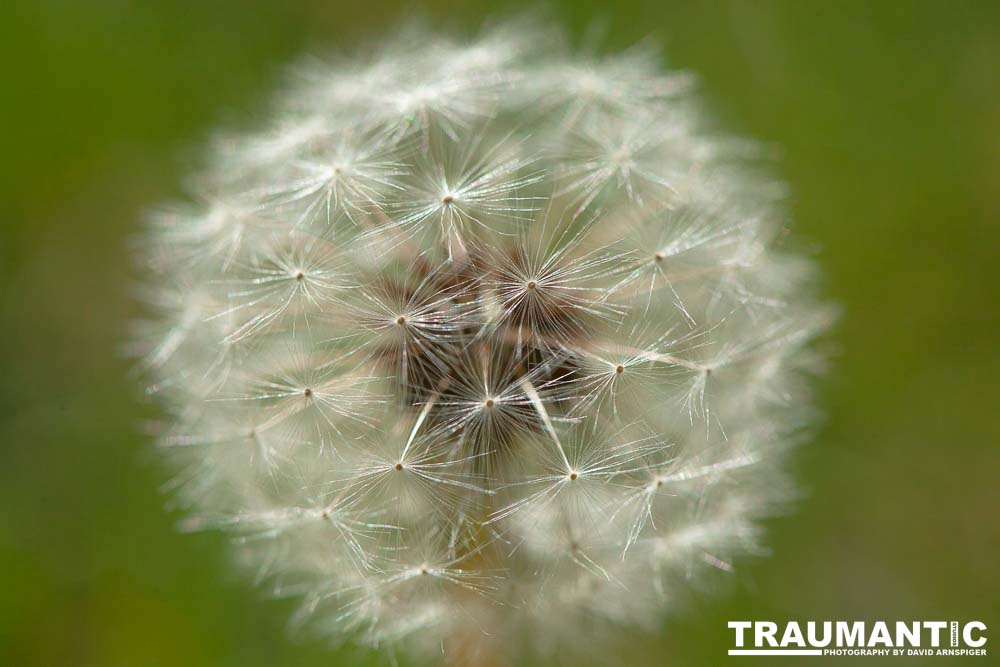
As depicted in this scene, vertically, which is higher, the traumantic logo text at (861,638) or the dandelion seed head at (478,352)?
the dandelion seed head at (478,352)

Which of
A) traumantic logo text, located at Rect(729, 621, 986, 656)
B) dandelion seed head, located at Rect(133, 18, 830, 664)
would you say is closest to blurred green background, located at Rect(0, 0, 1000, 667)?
traumantic logo text, located at Rect(729, 621, 986, 656)

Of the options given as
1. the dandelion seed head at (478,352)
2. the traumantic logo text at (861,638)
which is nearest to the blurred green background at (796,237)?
the traumantic logo text at (861,638)

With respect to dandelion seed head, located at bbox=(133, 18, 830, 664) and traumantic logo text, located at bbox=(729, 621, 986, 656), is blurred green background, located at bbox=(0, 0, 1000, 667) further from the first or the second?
dandelion seed head, located at bbox=(133, 18, 830, 664)

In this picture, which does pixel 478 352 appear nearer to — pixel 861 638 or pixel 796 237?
pixel 796 237

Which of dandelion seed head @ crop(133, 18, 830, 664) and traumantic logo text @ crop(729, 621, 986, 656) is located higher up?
dandelion seed head @ crop(133, 18, 830, 664)

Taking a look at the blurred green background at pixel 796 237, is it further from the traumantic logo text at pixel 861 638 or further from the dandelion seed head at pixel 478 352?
the dandelion seed head at pixel 478 352

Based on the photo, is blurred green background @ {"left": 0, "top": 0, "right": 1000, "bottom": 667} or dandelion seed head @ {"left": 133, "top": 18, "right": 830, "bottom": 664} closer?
dandelion seed head @ {"left": 133, "top": 18, "right": 830, "bottom": 664}
